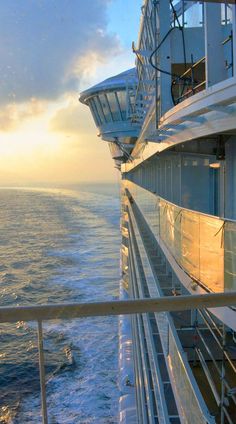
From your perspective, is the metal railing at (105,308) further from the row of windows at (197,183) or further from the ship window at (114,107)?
the ship window at (114,107)

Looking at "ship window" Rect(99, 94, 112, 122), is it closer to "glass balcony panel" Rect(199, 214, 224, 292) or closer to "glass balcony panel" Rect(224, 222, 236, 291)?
"glass balcony panel" Rect(199, 214, 224, 292)

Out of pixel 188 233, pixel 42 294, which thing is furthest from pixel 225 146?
pixel 42 294

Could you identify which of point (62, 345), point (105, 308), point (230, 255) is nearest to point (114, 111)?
point (62, 345)

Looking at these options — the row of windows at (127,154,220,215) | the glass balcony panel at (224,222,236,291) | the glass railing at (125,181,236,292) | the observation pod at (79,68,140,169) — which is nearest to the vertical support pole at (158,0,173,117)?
the row of windows at (127,154,220,215)

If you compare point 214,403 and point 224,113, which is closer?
point 224,113

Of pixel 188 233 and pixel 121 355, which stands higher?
pixel 188 233

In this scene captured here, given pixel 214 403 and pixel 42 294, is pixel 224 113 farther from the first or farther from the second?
pixel 42 294
